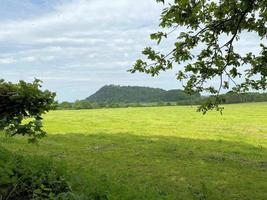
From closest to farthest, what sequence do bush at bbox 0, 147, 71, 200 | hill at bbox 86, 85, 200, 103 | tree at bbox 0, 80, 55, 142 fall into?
bush at bbox 0, 147, 71, 200, tree at bbox 0, 80, 55, 142, hill at bbox 86, 85, 200, 103

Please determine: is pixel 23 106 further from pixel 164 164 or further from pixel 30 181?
pixel 164 164

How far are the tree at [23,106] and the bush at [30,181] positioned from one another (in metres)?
0.60

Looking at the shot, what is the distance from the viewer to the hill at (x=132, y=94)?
146 m

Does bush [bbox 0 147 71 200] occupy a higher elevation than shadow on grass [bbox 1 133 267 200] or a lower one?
higher

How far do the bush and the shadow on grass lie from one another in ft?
1.31

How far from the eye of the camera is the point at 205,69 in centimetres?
1467

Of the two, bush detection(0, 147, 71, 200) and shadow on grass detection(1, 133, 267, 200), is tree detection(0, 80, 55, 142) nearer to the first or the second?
bush detection(0, 147, 71, 200)

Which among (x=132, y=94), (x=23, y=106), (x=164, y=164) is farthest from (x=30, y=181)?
(x=132, y=94)

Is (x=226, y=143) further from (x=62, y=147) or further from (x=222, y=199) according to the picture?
(x=222, y=199)

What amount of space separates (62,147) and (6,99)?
1733 centimetres

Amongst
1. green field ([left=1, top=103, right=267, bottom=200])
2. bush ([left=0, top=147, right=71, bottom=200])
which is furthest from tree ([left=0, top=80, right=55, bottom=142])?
green field ([left=1, top=103, right=267, bottom=200])

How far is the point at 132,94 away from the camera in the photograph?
173 m

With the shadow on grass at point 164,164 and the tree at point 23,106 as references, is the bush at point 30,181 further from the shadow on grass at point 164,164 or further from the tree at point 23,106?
the tree at point 23,106

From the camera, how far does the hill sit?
146375 mm
